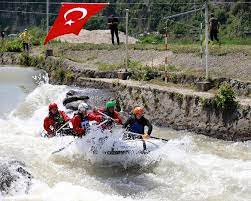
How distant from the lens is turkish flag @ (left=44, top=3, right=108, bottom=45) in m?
14.1

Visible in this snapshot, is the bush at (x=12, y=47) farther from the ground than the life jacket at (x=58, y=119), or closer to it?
farther from the ground

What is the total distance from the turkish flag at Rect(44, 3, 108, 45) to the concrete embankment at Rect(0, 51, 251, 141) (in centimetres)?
298

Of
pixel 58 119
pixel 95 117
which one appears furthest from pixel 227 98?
pixel 58 119

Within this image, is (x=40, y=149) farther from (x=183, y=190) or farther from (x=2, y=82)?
(x=2, y=82)

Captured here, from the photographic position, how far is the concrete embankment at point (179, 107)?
1316cm

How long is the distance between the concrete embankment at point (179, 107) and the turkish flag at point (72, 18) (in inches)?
117

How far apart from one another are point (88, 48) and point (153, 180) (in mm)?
13646

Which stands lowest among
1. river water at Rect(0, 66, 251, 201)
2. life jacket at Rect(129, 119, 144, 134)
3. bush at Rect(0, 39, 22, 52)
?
river water at Rect(0, 66, 251, 201)

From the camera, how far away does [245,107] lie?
13016 millimetres

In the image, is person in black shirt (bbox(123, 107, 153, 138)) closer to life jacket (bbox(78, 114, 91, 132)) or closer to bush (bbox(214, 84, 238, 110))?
life jacket (bbox(78, 114, 91, 132))

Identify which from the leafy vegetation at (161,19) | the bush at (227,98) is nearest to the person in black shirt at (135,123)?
the bush at (227,98)

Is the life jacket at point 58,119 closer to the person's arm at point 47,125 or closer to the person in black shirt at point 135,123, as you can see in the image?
the person's arm at point 47,125

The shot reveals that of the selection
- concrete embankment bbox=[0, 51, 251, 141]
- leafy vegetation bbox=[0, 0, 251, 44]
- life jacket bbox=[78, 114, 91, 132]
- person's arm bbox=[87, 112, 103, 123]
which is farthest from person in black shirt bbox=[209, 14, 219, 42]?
life jacket bbox=[78, 114, 91, 132]


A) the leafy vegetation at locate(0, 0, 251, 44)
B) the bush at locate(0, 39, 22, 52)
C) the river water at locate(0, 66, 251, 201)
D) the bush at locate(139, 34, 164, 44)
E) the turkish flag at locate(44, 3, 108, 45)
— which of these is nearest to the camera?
the river water at locate(0, 66, 251, 201)
